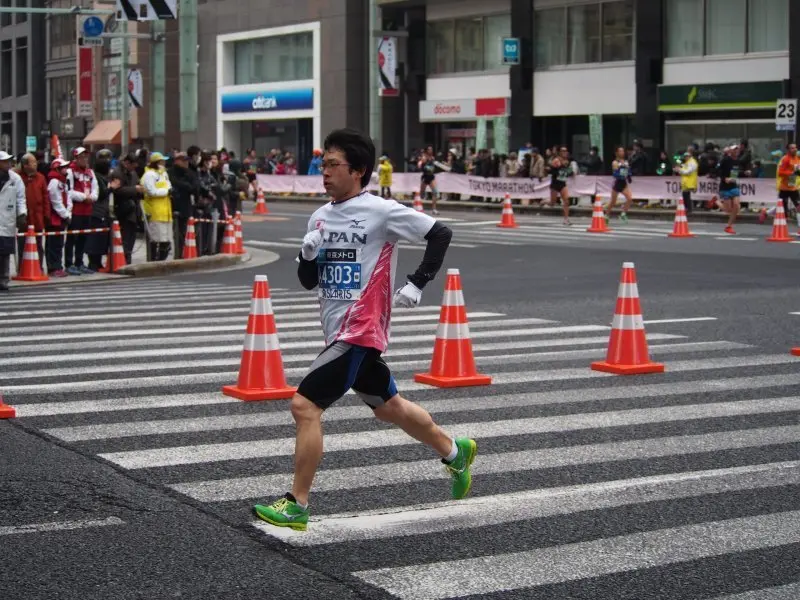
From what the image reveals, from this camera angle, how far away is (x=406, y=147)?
59188mm

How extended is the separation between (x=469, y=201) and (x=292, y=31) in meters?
20.8

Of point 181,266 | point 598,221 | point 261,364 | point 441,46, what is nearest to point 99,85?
point 441,46

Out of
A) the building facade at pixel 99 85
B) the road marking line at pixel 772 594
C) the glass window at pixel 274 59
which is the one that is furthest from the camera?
the building facade at pixel 99 85

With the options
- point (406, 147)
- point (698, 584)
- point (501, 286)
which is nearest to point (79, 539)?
point (698, 584)

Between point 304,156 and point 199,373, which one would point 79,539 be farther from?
point 304,156

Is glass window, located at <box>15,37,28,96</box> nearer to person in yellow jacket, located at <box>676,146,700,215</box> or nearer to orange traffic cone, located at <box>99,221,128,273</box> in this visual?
person in yellow jacket, located at <box>676,146,700,215</box>

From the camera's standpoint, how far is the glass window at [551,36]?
50.5m

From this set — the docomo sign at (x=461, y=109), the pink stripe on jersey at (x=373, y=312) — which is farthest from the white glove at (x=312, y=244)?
the docomo sign at (x=461, y=109)

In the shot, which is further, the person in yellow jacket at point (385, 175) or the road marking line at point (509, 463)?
the person in yellow jacket at point (385, 175)

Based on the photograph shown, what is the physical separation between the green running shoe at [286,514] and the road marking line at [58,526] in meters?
0.67

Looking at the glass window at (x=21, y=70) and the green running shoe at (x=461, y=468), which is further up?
the glass window at (x=21, y=70)

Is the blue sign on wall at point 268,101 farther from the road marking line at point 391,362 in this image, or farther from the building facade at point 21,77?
the road marking line at point 391,362

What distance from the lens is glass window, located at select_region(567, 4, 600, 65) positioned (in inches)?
1932

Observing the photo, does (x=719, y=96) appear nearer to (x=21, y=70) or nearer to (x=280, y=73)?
(x=280, y=73)
